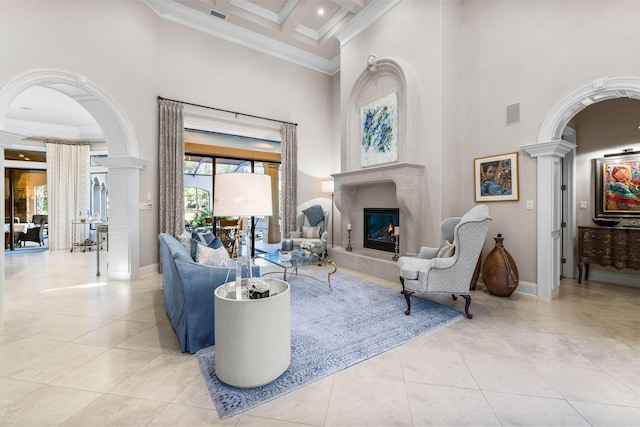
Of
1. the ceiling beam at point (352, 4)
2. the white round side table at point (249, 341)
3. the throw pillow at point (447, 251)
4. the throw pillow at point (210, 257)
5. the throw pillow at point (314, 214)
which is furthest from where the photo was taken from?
the throw pillow at point (314, 214)

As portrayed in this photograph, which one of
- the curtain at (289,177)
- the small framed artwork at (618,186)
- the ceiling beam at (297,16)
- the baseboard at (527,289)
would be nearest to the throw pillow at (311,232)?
the curtain at (289,177)

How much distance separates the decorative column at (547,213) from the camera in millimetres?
3525

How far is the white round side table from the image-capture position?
1.80 m

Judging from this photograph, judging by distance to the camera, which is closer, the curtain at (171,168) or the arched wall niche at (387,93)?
the arched wall niche at (387,93)

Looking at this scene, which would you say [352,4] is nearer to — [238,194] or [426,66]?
[426,66]

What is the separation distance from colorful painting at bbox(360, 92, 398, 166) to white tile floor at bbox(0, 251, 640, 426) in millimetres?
2789

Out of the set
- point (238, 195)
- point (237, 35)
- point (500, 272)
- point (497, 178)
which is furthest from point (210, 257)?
point (237, 35)

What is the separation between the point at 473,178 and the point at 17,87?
5.85m

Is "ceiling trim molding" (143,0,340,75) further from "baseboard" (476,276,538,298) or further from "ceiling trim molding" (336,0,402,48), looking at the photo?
"baseboard" (476,276,538,298)

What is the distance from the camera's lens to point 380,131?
4.98 meters

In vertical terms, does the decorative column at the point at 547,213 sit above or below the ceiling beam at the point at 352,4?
below

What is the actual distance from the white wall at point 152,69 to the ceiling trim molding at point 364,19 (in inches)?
56.6

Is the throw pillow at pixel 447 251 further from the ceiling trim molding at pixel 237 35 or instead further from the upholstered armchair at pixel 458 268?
the ceiling trim molding at pixel 237 35

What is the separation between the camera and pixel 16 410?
64.3 inches
